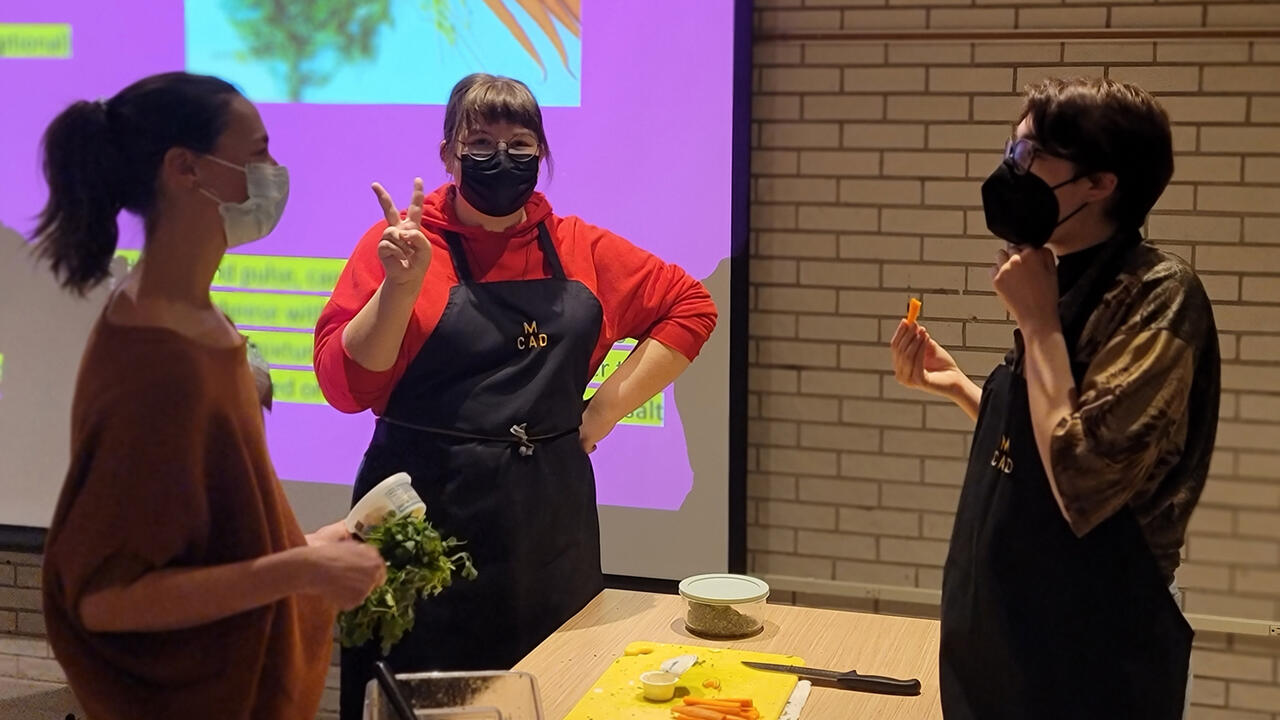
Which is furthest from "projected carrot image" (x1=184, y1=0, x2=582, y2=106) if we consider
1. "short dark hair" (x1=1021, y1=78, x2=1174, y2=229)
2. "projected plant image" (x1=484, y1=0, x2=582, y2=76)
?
"short dark hair" (x1=1021, y1=78, x2=1174, y2=229)

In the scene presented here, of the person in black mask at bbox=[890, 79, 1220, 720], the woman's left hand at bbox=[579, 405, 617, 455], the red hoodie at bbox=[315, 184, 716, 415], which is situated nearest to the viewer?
the person in black mask at bbox=[890, 79, 1220, 720]

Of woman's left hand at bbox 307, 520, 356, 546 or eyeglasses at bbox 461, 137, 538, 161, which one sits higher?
eyeglasses at bbox 461, 137, 538, 161

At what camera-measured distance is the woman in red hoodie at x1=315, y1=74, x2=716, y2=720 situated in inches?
97.7

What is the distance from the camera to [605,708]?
188 centimetres

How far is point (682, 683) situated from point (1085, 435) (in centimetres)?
78

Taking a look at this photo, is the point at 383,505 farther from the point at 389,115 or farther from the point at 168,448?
the point at 389,115

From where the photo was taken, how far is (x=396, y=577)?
4.91ft

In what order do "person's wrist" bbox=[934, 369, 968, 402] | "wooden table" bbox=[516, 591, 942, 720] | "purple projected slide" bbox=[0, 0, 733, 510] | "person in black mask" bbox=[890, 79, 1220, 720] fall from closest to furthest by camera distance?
1. "person in black mask" bbox=[890, 79, 1220, 720]
2. "wooden table" bbox=[516, 591, 942, 720]
3. "person's wrist" bbox=[934, 369, 968, 402]
4. "purple projected slide" bbox=[0, 0, 733, 510]

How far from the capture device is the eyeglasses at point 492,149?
249 centimetres

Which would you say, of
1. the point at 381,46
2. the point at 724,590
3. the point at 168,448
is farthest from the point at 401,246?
the point at 381,46

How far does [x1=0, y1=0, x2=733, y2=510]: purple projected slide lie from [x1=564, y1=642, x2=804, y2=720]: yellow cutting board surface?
1.64m

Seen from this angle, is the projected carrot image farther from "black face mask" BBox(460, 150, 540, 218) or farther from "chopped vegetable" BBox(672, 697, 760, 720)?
"chopped vegetable" BBox(672, 697, 760, 720)

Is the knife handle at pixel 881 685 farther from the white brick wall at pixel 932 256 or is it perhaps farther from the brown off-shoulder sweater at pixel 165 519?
the white brick wall at pixel 932 256

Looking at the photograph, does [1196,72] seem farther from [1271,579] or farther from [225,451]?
[225,451]
